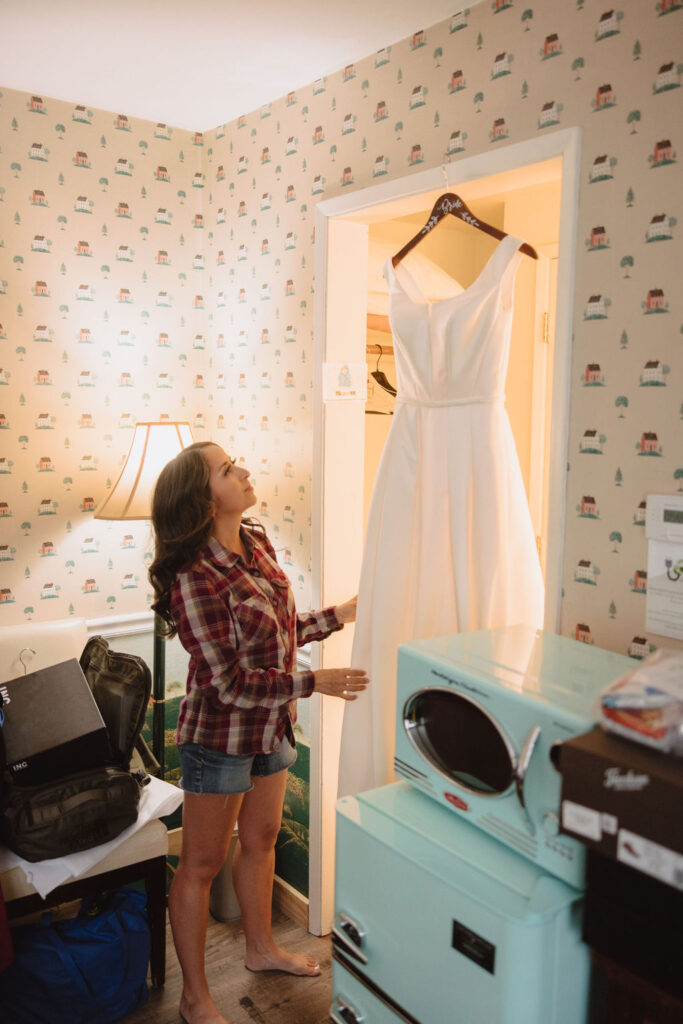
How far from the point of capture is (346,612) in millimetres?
2121

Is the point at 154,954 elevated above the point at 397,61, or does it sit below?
below

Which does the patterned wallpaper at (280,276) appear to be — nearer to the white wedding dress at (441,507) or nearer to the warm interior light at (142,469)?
the white wedding dress at (441,507)

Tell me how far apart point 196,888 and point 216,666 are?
0.61 metres

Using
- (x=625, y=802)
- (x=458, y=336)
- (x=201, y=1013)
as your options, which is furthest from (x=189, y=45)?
(x=201, y=1013)

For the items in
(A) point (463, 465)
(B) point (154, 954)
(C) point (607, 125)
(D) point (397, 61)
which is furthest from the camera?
(B) point (154, 954)

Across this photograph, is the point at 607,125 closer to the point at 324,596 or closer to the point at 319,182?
the point at 319,182

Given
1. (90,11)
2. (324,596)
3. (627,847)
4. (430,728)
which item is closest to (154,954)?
(324,596)

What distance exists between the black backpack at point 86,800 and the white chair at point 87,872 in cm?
9

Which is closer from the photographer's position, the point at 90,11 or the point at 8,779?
the point at 90,11

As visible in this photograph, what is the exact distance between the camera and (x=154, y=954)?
6.98 feet

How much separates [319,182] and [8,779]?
66.9 inches

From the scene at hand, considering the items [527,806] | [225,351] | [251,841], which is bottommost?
[251,841]

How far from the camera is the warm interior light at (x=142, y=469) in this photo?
228 cm

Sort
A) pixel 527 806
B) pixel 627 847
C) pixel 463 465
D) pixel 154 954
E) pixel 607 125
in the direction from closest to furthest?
pixel 627 847 < pixel 527 806 < pixel 607 125 < pixel 463 465 < pixel 154 954
